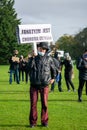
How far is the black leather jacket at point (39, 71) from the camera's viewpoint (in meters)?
11.6

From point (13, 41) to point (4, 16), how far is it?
5.63m

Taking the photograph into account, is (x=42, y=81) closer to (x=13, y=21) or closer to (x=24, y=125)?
(x=24, y=125)

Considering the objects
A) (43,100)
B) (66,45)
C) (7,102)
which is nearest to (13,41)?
(66,45)

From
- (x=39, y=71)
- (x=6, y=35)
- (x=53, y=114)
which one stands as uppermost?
(x=39, y=71)

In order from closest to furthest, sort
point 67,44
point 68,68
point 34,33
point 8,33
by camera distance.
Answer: point 34,33
point 68,68
point 8,33
point 67,44

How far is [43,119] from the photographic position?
11812 mm

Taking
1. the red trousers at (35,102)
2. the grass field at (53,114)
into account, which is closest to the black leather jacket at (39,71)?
the red trousers at (35,102)

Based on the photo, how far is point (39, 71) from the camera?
11.6 meters

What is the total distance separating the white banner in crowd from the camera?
15.0 m

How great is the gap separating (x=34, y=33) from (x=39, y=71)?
12.6 ft

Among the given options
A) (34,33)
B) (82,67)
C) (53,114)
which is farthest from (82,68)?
(53,114)

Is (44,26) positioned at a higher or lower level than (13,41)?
higher

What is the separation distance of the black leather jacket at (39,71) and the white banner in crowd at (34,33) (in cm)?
325

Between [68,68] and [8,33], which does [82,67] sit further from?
[8,33]
